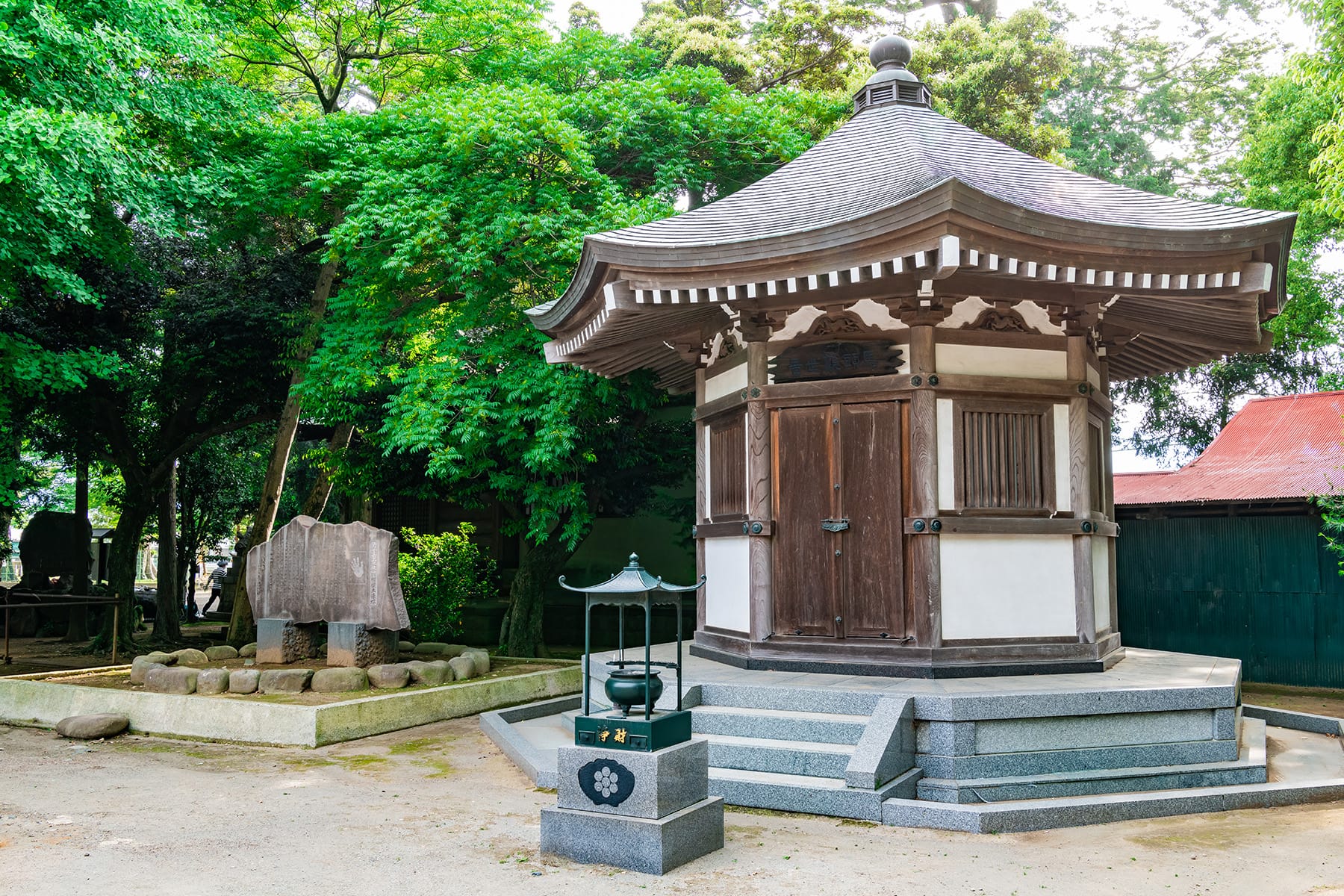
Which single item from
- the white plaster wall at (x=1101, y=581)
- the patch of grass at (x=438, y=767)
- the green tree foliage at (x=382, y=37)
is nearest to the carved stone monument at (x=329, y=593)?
the patch of grass at (x=438, y=767)

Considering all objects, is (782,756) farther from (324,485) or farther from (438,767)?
(324,485)

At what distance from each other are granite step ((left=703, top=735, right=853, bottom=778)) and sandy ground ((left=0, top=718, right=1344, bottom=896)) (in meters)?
0.39

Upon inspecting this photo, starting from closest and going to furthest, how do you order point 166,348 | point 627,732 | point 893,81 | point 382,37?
point 627,732
point 893,81
point 382,37
point 166,348

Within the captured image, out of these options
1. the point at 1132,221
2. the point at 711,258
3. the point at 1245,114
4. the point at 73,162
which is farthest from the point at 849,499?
the point at 1245,114

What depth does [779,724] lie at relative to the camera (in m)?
6.70

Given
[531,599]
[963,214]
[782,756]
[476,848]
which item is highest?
[963,214]

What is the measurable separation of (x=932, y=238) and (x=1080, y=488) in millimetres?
2741

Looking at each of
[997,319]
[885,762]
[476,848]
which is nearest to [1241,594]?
[997,319]

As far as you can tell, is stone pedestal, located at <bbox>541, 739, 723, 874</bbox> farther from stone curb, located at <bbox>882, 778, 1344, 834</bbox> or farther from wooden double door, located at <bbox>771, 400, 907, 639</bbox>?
wooden double door, located at <bbox>771, 400, 907, 639</bbox>

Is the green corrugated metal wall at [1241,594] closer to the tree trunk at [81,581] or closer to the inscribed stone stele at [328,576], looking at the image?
the inscribed stone stele at [328,576]

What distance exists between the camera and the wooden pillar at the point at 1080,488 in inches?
307

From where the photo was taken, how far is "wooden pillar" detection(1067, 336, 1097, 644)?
25.6 ft

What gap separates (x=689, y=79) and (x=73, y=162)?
740 cm

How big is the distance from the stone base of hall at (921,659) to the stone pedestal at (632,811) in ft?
8.85
